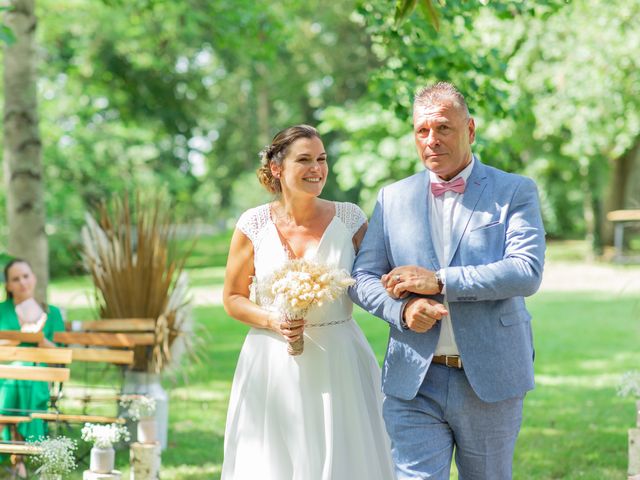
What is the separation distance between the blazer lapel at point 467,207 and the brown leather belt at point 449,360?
0.38 meters

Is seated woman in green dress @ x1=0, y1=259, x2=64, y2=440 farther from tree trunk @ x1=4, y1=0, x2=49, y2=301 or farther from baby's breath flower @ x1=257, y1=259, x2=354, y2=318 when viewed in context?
baby's breath flower @ x1=257, y1=259, x2=354, y2=318

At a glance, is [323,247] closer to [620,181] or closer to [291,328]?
[291,328]

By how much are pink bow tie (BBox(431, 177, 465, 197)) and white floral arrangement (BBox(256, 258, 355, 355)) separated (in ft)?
1.73

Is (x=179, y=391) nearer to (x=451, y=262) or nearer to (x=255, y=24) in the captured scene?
(x=255, y=24)

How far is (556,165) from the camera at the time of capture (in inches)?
1114

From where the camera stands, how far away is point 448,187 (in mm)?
3861

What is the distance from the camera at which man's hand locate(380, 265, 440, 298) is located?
366 centimetres

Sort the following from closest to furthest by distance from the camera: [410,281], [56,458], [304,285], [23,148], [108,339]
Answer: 1. [410,281]
2. [304,285]
3. [56,458]
4. [108,339]
5. [23,148]

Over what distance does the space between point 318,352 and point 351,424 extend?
0.38 m

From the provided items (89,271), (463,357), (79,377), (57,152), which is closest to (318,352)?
(463,357)

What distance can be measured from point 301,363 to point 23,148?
19.8 feet

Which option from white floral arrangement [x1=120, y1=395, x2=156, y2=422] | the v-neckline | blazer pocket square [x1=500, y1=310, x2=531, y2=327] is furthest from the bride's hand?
white floral arrangement [x1=120, y1=395, x2=156, y2=422]

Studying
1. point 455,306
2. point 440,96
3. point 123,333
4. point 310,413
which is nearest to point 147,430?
point 123,333

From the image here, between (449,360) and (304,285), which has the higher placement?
(304,285)
